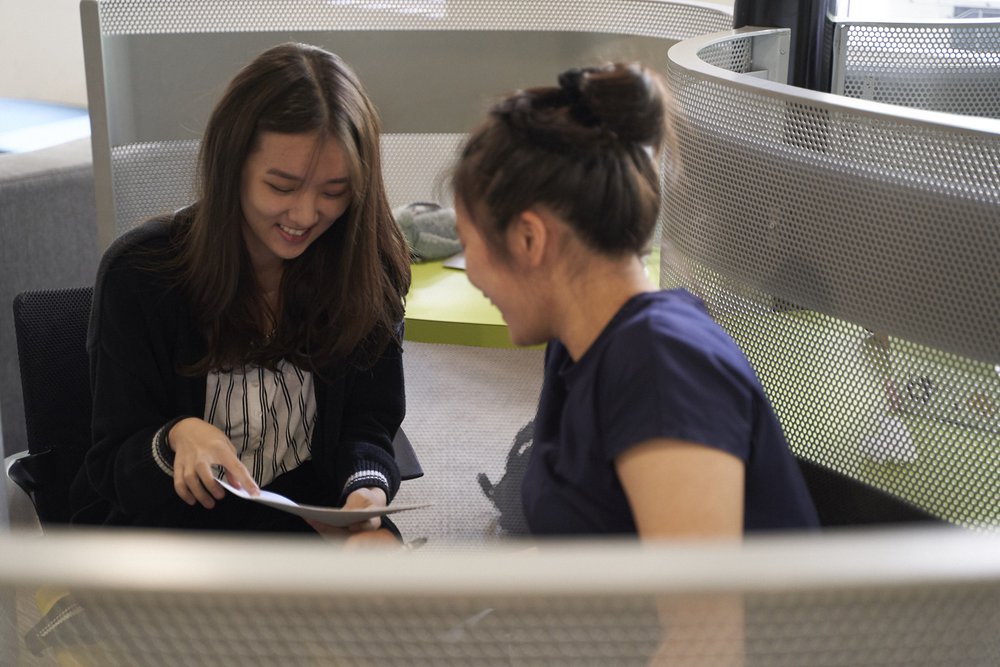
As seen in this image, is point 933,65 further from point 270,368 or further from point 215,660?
point 215,660

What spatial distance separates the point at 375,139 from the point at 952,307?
0.81 meters

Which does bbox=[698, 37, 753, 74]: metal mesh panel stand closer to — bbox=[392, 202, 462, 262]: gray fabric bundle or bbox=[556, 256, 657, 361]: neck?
bbox=[556, 256, 657, 361]: neck

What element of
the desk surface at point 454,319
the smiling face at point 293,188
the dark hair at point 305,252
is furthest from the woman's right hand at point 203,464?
the desk surface at point 454,319

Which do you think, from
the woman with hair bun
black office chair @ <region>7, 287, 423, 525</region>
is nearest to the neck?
the woman with hair bun

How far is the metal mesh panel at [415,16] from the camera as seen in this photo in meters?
2.14

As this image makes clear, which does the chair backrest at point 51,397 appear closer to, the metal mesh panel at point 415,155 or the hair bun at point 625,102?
the hair bun at point 625,102

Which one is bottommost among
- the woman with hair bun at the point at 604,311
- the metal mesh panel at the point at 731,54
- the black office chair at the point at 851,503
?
the black office chair at the point at 851,503

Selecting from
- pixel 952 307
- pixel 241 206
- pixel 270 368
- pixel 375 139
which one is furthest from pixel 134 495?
pixel 952 307

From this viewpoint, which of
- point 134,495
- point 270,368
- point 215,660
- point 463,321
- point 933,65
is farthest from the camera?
point 463,321

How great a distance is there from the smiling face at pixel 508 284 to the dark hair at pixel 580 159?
15 millimetres

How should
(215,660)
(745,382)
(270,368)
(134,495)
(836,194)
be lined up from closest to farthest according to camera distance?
(215,660) < (745,382) < (836,194) < (134,495) < (270,368)

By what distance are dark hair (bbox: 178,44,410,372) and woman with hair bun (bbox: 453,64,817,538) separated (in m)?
0.43

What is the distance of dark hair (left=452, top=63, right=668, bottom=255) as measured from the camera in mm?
1000

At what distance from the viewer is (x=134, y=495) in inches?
55.5
